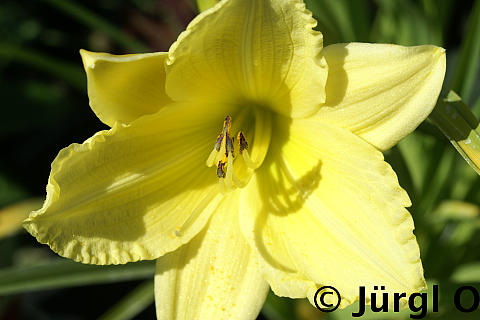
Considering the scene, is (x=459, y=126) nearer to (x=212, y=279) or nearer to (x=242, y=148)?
(x=242, y=148)

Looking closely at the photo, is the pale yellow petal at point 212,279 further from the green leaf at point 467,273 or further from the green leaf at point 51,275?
the green leaf at point 467,273

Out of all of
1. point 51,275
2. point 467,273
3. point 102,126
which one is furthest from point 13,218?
point 467,273

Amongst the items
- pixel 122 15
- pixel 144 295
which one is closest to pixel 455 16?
pixel 122 15

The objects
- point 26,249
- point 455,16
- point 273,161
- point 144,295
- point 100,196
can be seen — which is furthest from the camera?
point 455,16

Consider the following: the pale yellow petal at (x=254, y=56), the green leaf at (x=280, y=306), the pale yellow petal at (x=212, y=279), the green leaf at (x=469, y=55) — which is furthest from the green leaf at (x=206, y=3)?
the green leaf at (x=280, y=306)

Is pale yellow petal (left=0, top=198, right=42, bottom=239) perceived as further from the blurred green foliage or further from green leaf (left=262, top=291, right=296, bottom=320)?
green leaf (left=262, top=291, right=296, bottom=320)

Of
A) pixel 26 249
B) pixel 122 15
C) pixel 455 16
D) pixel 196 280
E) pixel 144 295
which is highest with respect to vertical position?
pixel 122 15

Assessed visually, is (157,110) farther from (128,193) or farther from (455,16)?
(455,16)

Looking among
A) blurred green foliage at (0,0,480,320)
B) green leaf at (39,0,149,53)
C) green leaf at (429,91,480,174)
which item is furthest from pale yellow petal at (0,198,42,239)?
green leaf at (429,91,480,174)
